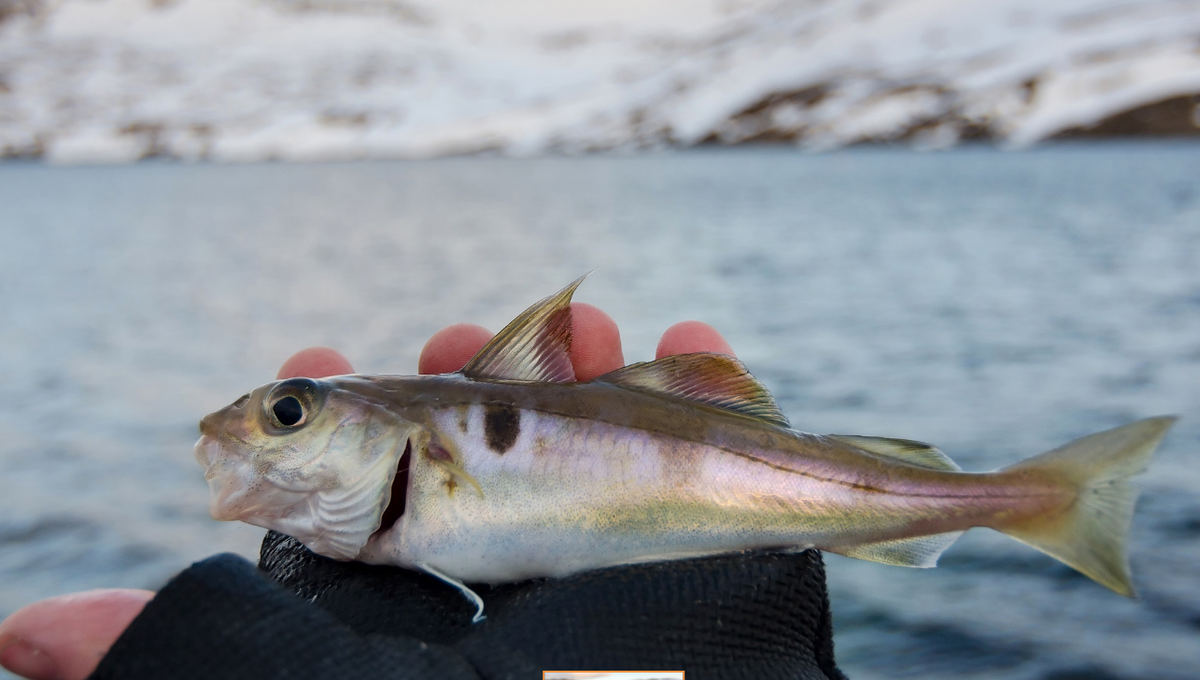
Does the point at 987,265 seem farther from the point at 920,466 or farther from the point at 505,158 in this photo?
the point at 505,158

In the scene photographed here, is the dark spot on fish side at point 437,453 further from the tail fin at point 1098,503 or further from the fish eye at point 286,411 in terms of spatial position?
the tail fin at point 1098,503

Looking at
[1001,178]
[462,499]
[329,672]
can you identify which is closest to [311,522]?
[462,499]

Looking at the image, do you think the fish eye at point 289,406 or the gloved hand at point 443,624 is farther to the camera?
the fish eye at point 289,406

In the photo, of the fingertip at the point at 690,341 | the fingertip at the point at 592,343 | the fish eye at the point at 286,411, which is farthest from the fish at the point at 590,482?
the fingertip at the point at 592,343

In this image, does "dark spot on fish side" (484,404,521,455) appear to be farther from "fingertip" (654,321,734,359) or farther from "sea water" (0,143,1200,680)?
"sea water" (0,143,1200,680)

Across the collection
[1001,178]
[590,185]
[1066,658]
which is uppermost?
[590,185]

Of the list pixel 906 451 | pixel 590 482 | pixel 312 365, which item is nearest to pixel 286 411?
pixel 590 482

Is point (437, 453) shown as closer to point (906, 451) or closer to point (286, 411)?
point (286, 411)
